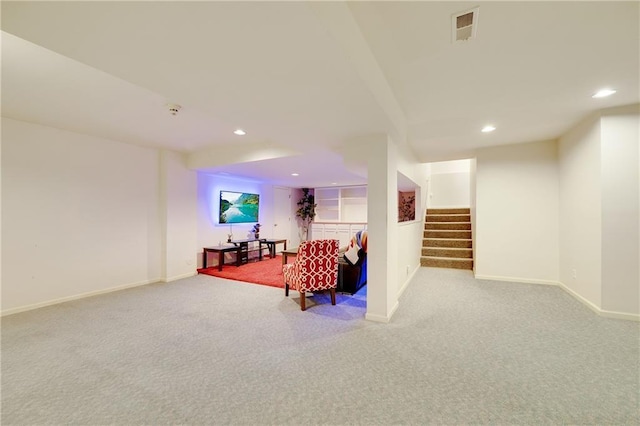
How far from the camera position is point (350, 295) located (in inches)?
159

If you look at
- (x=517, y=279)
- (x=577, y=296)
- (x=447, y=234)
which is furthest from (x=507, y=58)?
(x=447, y=234)

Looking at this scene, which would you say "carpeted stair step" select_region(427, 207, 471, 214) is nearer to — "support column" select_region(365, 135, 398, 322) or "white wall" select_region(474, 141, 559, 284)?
"white wall" select_region(474, 141, 559, 284)

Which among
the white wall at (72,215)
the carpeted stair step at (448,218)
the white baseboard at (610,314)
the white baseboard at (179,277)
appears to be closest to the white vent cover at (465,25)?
the white baseboard at (610,314)

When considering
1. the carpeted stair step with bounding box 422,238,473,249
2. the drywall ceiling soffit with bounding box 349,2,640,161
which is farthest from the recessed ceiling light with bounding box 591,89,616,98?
the carpeted stair step with bounding box 422,238,473,249

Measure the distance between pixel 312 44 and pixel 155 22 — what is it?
0.77 m

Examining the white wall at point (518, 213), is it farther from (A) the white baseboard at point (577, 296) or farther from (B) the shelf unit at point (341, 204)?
(B) the shelf unit at point (341, 204)

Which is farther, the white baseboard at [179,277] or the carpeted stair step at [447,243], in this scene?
the carpeted stair step at [447,243]

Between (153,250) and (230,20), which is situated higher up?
(230,20)

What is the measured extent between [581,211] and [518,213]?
1.02m

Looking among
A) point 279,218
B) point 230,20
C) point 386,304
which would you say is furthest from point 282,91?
point 279,218

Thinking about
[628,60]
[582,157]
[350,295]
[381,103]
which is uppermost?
[628,60]

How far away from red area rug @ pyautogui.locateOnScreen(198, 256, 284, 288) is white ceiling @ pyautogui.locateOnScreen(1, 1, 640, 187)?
9.18ft

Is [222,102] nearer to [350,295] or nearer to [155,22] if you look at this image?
[155,22]

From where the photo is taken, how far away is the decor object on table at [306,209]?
9141 millimetres
